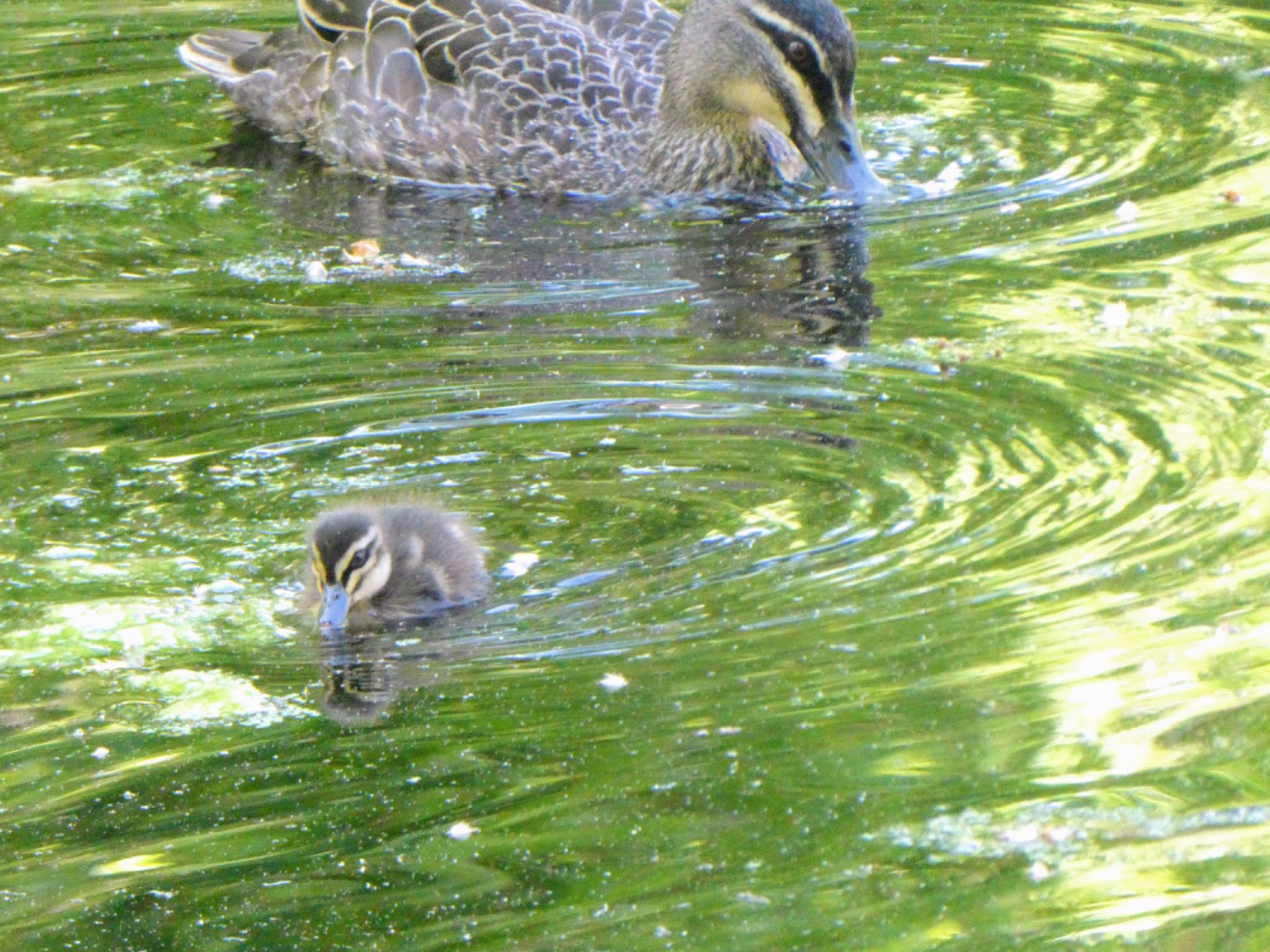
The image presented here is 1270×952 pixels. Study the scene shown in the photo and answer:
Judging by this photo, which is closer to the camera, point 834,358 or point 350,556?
point 350,556

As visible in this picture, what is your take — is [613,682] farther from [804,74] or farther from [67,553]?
[804,74]

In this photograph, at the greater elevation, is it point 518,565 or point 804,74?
point 804,74

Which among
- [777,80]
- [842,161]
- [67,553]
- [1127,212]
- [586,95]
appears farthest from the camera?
[586,95]

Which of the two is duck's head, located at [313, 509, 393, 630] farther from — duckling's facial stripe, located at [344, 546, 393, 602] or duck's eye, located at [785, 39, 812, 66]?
duck's eye, located at [785, 39, 812, 66]

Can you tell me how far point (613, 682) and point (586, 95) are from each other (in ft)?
15.1

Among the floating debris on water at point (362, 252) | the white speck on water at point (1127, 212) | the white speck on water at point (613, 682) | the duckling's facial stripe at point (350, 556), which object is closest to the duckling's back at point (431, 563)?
the duckling's facial stripe at point (350, 556)

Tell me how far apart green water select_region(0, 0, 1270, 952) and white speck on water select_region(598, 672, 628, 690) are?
0.10ft

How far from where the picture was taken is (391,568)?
16.0 feet

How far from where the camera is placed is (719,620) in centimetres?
443

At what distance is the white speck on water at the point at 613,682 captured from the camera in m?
4.22

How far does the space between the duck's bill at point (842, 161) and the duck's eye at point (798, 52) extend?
283 mm

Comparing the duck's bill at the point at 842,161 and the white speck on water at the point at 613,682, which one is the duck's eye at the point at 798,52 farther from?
the white speck on water at the point at 613,682

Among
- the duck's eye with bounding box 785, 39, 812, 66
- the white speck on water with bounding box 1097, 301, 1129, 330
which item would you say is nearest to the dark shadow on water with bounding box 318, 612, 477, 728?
the white speck on water with bounding box 1097, 301, 1129, 330

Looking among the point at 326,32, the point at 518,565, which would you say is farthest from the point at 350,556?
the point at 326,32
